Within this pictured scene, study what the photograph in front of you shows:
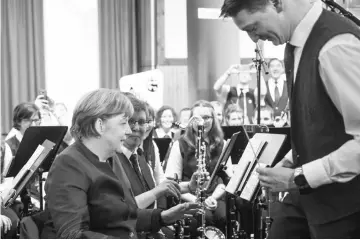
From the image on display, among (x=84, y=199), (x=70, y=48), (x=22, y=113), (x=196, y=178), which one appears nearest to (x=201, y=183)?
(x=196, y=178)

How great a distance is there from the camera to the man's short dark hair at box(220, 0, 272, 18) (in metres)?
2.12

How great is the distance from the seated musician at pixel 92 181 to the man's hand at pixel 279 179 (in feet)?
2.44

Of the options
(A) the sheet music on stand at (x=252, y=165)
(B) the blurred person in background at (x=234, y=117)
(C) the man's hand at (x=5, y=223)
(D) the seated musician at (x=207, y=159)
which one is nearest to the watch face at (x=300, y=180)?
(A) the sheet music on stand at (x=252, y=165)

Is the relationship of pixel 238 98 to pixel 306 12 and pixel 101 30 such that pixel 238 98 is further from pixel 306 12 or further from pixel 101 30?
pixel 306 12

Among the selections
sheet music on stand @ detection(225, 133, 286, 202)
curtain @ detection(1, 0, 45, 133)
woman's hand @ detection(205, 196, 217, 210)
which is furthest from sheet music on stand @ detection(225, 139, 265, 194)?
curtain @ detection(1, 0, 45, 133)

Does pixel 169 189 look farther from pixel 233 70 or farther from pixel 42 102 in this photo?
pixel 233 70

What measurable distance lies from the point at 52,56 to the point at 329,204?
27.7 ft

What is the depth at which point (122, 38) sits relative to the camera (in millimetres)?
10609

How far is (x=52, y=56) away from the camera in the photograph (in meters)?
9.89

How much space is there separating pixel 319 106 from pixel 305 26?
311mm

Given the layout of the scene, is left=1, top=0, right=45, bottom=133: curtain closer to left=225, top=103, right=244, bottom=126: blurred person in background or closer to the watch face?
left=225, top=103, right=244, bottom=126: blurred person in background

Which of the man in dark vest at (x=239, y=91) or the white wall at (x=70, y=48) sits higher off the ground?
the white wall at (x=70, y=48)

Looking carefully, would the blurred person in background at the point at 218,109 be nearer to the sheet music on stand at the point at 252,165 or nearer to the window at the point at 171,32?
the window at the point at 171,32

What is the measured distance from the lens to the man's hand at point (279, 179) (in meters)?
2.04
